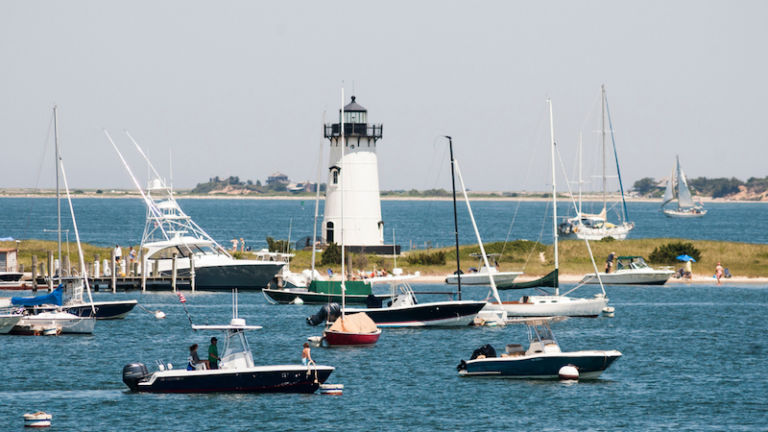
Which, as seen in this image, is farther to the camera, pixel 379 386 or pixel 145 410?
pixel 379 386

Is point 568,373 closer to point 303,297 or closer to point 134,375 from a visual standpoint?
point 134,375

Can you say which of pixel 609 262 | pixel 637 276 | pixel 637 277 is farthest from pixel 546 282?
pixel 609 262

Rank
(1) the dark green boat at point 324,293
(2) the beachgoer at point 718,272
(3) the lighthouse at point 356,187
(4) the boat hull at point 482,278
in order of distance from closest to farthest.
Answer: (1) the dark green boat at point 324,293, (4) the boat hull at point 482,278, (2) the beachgoer at point 718,272, (3) the lighthouse at point 356,187

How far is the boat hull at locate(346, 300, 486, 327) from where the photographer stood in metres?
54.5

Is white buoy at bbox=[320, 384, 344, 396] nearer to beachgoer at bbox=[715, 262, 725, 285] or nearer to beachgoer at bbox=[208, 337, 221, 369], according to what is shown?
beachgoer at bbox=[208, 337, 221, 369]

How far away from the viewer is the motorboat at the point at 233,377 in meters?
36.3

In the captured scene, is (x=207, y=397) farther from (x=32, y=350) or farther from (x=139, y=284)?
(x=139, y=284)

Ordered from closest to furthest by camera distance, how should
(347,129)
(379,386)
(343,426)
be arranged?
(343,426) < (379,386) < (347,129)

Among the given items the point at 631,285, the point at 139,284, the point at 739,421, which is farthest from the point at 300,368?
the point at 631,285

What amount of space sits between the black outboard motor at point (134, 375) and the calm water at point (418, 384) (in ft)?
1.69

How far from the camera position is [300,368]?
121 feet

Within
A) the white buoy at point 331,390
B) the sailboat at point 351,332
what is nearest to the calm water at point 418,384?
the white buoy at point 331,390

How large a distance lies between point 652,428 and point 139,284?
44.6m

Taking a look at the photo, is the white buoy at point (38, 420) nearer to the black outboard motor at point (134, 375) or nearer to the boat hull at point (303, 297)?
the black outboard motor at point (134, 375)
